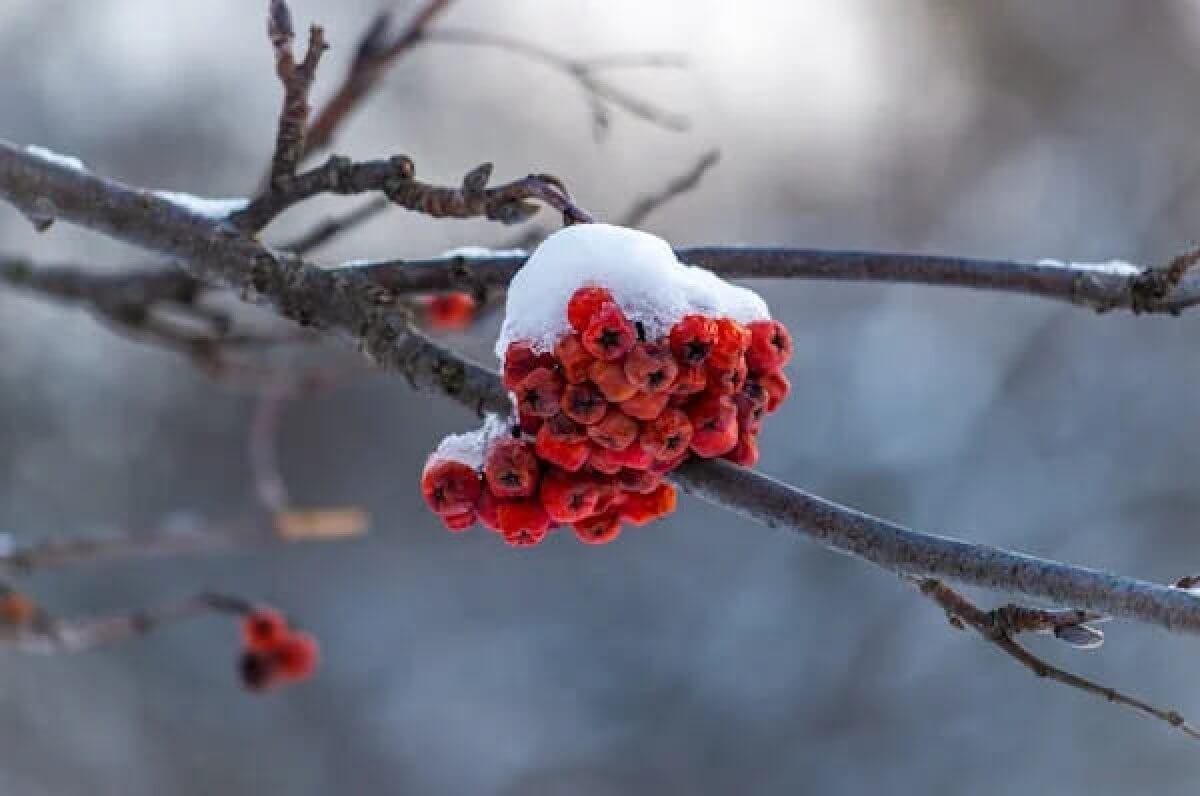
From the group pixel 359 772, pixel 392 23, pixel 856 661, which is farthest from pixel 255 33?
pixel 392 23

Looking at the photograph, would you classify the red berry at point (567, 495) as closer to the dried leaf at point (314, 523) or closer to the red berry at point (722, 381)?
the red berry at point (722, 381)

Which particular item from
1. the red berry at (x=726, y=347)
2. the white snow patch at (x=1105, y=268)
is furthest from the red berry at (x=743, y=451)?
the white snow patch at (x=1105, y=268)

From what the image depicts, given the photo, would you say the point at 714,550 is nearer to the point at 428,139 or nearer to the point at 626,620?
the point at 626,620

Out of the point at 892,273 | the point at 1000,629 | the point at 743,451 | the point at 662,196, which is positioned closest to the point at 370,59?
the point at 662,196

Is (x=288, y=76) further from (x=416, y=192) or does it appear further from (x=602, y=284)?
(x=602, y=284)

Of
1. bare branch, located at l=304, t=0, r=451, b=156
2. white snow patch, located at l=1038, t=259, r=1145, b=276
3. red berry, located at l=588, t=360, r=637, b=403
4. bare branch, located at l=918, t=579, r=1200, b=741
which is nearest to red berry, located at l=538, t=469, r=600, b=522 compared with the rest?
red berry, located at l=588, t=360, r=637, b=403

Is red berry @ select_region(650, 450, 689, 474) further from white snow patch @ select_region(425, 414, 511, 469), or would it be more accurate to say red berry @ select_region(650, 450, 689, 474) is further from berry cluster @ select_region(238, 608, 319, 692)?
berry cluster @ select_region(238, 608, 319, 692)

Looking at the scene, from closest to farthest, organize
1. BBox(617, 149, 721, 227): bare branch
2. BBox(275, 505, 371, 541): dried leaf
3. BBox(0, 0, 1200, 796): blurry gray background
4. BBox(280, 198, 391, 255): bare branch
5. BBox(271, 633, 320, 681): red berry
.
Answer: BBox(617, 149, 721, 227): bare branch
BBox(280, 198, 391, 255): bare branch
BBox(275, 505, 371, 541): dried leaf
BBox(271, 633, 320, 681): red berry
BBox(0, 0, 1200, 796): blurry gray background
